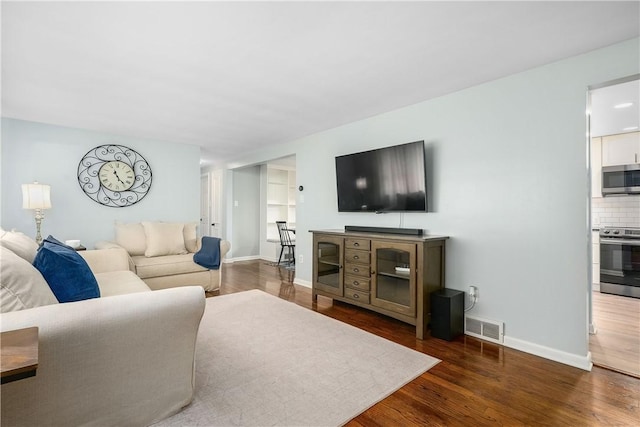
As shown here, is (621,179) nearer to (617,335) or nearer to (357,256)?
(617,335)

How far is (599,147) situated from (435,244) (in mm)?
3672

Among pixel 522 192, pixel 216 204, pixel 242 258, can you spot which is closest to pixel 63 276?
pixel 522 192

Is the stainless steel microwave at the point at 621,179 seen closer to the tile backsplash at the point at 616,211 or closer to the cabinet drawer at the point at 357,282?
the tile backsplash at the point at 616,211

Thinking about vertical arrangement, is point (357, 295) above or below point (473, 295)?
below

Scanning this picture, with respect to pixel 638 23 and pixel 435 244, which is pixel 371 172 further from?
pixel 638 23

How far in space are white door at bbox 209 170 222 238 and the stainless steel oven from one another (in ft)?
22.3

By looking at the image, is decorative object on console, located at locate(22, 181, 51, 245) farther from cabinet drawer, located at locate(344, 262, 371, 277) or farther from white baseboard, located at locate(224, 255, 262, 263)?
cabinet drawer, located at locate(344, 262, 371, 277)

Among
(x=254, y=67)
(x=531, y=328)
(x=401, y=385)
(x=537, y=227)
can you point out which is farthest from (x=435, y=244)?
(x=254, y=67)

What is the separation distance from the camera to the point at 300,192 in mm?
4785

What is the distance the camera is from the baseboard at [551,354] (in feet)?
7.27

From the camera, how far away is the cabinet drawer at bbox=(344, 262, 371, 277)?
322 cm

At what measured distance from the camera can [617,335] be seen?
2.80 meters

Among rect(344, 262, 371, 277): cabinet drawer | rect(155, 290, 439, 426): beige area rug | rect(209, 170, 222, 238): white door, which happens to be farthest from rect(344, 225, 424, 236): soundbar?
rect(209, 170, 222, 238): white door

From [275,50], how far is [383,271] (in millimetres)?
2198
